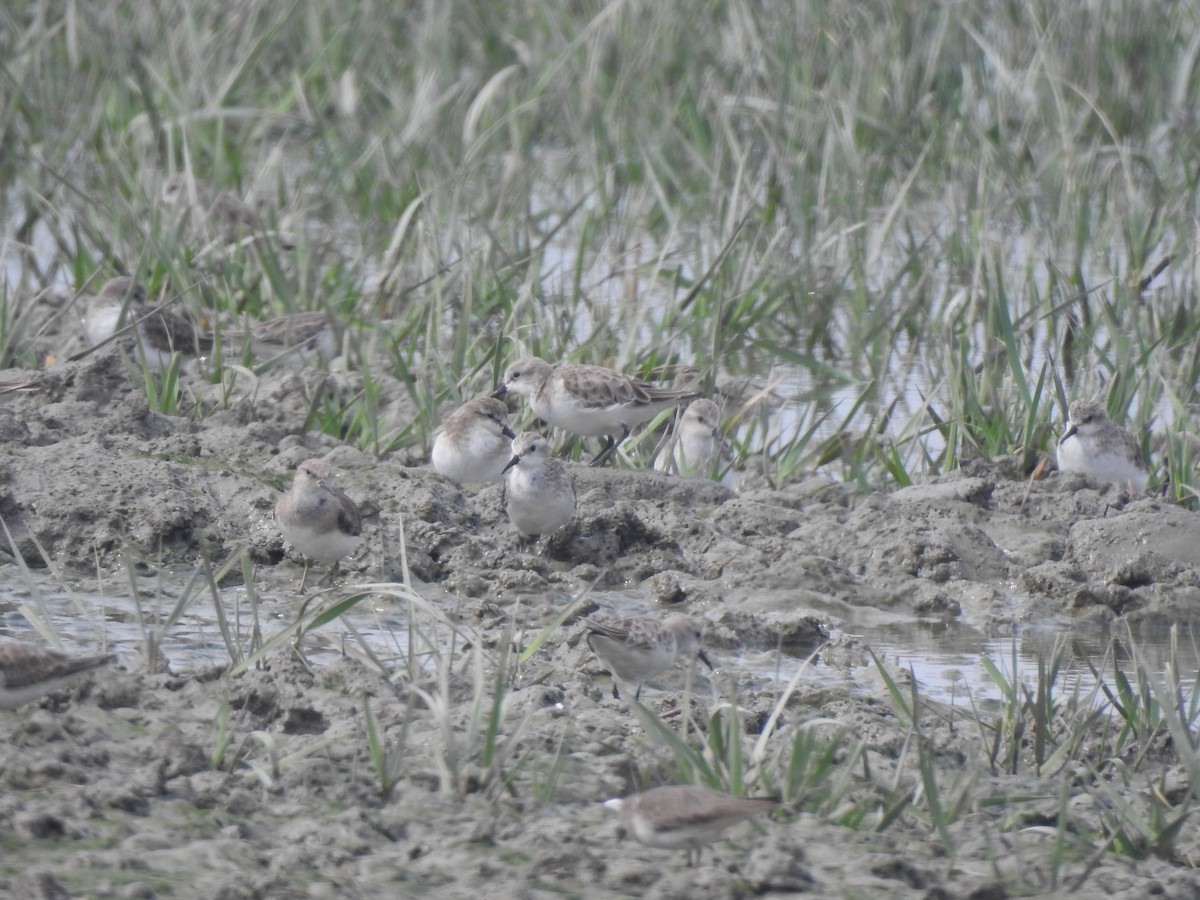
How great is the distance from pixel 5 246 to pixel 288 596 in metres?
3.01

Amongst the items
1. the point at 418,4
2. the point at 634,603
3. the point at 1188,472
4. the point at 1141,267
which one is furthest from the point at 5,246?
the point at 418,4

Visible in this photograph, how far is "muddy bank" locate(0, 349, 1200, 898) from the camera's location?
393 cm

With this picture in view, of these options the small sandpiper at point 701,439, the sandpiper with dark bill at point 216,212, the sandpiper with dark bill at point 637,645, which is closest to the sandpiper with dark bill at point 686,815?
the sandpiper with dark bill at point 637,645

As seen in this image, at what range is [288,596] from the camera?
21.4ft

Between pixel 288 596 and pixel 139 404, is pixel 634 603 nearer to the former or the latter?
pixel 288 596

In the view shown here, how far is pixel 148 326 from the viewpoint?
900 cm

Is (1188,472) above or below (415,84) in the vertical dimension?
below

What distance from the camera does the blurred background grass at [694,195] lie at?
8969 mm

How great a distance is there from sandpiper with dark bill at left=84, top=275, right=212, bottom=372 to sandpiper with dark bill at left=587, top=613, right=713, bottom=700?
4091 mm

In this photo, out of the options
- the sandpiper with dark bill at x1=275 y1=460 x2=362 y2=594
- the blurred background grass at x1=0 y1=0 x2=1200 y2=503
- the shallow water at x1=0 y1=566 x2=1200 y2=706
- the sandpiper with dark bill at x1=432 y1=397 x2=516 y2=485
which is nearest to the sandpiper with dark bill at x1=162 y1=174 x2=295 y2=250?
the blurred background grass at x1=0 y1=0 x2=1200 y2=503

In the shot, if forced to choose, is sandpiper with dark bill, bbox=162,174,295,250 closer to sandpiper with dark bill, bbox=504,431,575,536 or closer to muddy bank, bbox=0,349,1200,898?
muddy bank, bbox=0,349,1200,898

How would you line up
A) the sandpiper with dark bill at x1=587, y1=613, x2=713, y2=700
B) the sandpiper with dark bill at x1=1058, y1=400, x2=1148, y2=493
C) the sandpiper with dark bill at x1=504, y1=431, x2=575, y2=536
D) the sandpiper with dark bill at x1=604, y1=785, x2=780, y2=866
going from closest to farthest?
the sandpiper with dark bill at x1=604, y1=785, x2=780, y2=866 < the sandpiper with dark bill at x1=587, y1=613, x2=713, y2=700 < the sandpiper with dark bill at x1=504, y1=431, x2=575, y2=536 < the sandpiper with dark bill at x1=1058, y1=400, x2=1148, y2=493

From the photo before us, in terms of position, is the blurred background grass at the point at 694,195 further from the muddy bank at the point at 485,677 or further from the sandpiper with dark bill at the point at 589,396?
the muddy bank at the point at 485,677

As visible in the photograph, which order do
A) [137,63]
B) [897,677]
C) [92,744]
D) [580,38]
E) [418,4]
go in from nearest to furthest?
[92,744] → [897,677] → [580,38] → [137,63] → [418,4]
